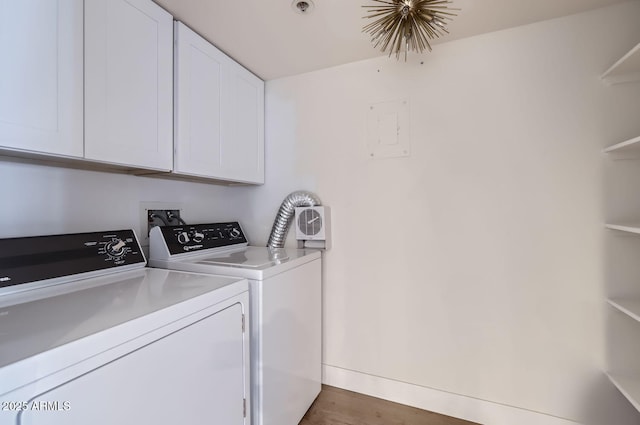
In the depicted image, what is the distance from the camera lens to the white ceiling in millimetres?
1432

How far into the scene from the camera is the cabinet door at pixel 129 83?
1.15 metres

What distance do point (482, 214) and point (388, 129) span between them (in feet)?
2.61

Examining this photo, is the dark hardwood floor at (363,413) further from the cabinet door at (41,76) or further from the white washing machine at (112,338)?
the cabinet door at (41,76)

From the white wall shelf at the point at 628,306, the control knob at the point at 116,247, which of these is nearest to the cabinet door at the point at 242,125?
the control knob at the point at 116,247

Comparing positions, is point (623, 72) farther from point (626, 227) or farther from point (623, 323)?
point (623, 323)

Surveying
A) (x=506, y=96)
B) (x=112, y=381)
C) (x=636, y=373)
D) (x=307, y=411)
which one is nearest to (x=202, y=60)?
(x=112, y=381)

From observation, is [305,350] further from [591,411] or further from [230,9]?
[230,9]

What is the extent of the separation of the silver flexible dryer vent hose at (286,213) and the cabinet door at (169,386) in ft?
3.02

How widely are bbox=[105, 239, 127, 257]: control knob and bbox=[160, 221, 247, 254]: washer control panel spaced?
0.69 ft

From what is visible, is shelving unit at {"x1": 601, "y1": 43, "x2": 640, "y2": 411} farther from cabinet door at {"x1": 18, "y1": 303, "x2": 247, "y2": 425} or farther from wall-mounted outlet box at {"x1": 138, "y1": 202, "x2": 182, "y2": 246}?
wall-mounted outlet box at {"x1": 138, "y1": 202, "x2": 182, "y2": 246}

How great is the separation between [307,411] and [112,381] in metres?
1.38

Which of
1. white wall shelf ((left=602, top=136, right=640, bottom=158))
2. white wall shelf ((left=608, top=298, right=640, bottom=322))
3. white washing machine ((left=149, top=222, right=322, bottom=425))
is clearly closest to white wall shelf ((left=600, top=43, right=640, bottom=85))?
white wall shelf ((left=602, top=136, right=640, bottom=158))

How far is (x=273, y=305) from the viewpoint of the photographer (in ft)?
4.56

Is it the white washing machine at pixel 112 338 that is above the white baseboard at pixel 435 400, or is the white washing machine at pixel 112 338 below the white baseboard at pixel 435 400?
above
